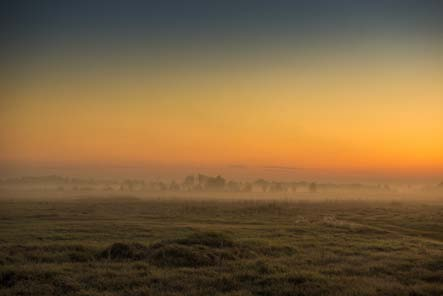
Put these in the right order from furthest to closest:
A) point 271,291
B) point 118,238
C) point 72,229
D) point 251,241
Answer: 1. point 72,229
2. point 118,238
3. point 251,241
4. point 271,291

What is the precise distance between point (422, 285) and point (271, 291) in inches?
247

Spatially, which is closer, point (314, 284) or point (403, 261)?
point (314, 284)

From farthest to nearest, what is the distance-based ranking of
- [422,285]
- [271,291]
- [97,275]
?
[97,275], [422,285], [271,291]

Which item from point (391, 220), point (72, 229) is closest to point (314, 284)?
point (72, 229)

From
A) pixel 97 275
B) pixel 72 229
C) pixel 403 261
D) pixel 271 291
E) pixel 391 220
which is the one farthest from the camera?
pixel 391 220

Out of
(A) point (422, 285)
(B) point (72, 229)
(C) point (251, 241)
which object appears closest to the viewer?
(A) point (422, 285)

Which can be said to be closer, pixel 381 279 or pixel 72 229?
pixel 381 279

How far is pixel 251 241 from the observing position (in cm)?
2728

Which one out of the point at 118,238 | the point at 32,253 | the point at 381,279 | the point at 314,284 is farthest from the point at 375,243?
the point at 32,253

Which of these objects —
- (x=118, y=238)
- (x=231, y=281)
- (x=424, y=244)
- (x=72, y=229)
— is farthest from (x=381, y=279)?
(x=72, y=229)

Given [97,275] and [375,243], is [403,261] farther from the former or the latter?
[97,275]

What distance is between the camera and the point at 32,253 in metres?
22.0

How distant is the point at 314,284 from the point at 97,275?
9053 mm

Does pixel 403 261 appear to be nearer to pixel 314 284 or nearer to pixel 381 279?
pixel 381 279
